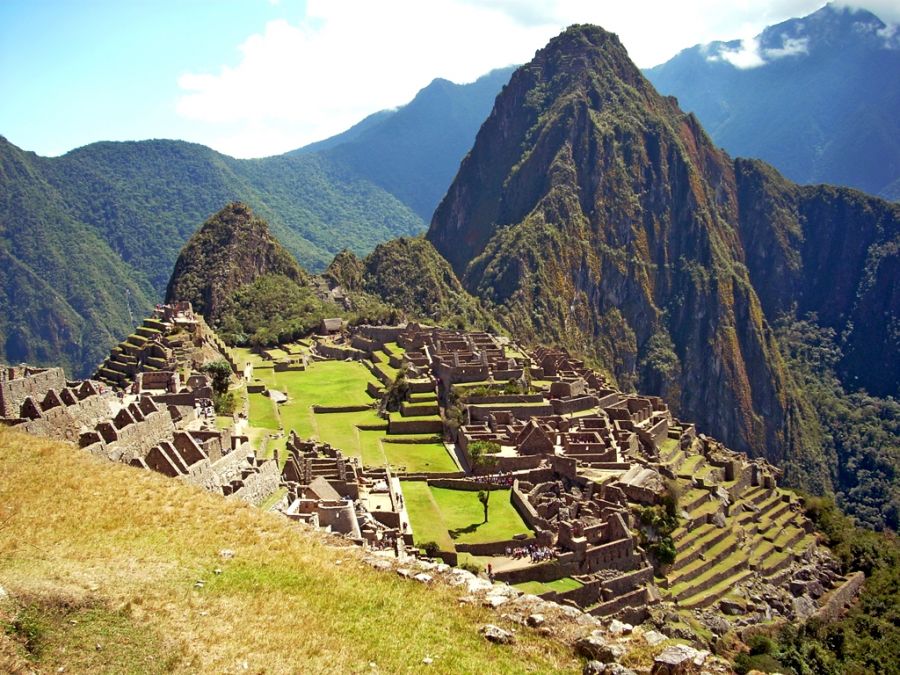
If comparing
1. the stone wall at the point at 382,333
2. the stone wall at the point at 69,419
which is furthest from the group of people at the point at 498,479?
the stone wall at the point at 382,333

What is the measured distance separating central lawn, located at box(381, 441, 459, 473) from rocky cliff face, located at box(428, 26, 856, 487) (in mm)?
83773

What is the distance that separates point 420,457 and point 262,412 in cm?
973

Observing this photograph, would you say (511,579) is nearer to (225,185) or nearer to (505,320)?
(505,320)

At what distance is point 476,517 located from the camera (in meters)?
35.3

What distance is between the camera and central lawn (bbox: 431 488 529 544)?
33.0 metres

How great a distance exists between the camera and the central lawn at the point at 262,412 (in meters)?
44.3

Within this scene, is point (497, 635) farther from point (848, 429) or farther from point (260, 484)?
point (848, 429)

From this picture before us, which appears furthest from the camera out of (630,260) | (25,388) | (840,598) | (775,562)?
(630,260)

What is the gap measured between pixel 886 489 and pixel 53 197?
389ft

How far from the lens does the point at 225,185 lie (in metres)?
161

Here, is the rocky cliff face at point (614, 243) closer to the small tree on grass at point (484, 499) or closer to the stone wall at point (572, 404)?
Result: the stone wall at point (572, 404)

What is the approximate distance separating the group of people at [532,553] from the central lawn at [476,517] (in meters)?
0.70

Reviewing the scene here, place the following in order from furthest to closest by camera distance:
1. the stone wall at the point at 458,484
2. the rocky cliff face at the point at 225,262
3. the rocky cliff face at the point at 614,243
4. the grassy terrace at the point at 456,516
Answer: the rocky cliff face at the point at 614,243, the rocky cliff face at the point at 225,262, the stone wall at the point at 458,484, the grassy terrace at the point at 456,516

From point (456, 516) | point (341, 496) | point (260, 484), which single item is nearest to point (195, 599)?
point (260, 484)
